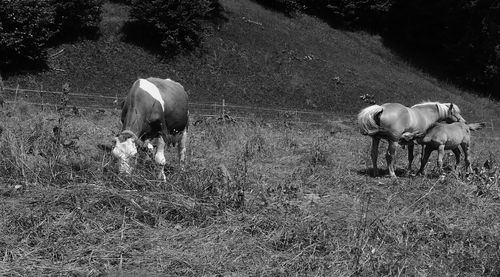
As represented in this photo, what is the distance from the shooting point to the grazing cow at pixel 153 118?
297 inches

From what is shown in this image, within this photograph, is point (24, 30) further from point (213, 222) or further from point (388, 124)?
point (213, 222)

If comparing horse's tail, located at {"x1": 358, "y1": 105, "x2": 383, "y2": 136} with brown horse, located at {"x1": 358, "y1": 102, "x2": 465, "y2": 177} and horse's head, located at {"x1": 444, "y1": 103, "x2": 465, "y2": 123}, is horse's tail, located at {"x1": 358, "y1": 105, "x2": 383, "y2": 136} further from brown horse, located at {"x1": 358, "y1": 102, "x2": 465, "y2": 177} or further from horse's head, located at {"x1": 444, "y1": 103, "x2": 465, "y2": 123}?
horse's head, located at {"x1": 444, "y1": 103, "x2": 465, "y2": 123}

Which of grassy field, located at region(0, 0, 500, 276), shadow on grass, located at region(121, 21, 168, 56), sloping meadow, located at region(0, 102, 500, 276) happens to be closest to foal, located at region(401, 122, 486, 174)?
grassy field, located at region(0, 0, 500, 276)

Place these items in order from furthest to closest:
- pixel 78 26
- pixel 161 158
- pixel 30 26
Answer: pixel 78 26 < pixel 30 26 < pixel 161 158

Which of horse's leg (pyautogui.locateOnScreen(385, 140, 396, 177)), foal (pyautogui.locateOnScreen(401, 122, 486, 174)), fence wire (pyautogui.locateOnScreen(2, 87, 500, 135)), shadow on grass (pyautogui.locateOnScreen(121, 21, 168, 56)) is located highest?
foal (pyautogui.locateOnScreen(401, 122, 486, 174))

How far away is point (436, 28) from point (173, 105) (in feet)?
130

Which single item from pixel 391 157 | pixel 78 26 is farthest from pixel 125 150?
pixel 78 26

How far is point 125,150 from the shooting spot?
7375mm

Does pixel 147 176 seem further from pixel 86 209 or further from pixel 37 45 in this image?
pixel 37 45

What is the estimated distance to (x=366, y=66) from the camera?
122 feet

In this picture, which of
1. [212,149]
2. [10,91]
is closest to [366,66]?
[10,91]

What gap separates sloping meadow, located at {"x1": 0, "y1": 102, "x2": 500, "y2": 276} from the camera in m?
5.18

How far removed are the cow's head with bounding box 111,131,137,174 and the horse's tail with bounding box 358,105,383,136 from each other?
186 inches

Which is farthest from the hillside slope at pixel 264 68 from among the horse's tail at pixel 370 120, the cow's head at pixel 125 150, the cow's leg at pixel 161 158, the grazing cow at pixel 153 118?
the cow's head at pixel 125 150
